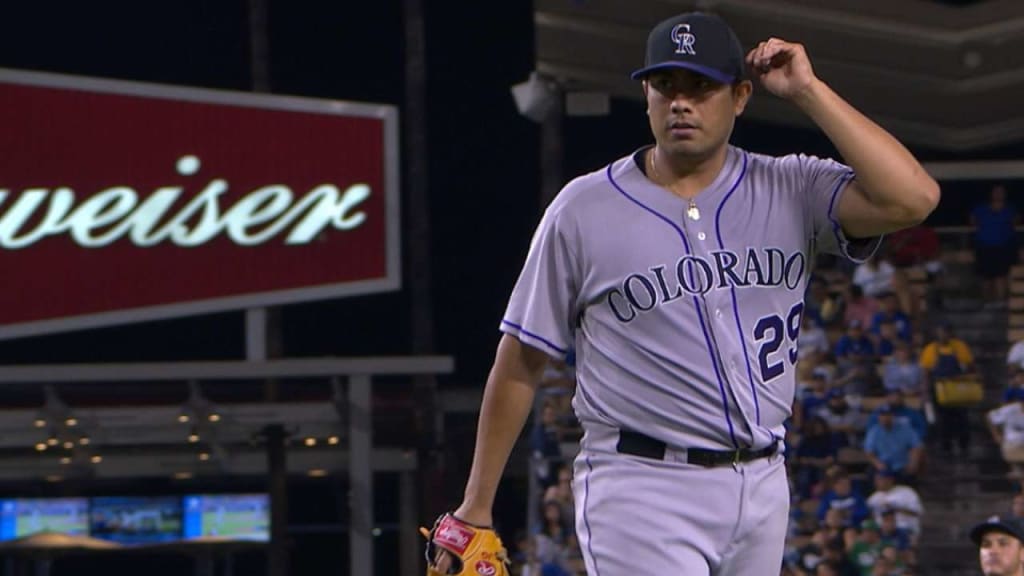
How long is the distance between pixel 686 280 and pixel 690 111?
0.31 metres

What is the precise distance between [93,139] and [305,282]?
2.27 meters

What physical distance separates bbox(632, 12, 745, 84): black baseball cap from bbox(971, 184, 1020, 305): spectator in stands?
14.3m

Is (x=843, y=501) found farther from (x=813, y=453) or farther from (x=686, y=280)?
(x=686, y=280)

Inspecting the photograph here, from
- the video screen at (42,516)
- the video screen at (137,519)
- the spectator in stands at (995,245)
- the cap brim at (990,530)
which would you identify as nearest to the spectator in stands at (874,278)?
the spectator in stands at (995,245)

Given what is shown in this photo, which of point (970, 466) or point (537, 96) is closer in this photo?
point (970, 466)

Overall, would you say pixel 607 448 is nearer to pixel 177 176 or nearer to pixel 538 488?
pixel 538 488

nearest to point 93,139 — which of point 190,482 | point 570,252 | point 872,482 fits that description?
point 872,482

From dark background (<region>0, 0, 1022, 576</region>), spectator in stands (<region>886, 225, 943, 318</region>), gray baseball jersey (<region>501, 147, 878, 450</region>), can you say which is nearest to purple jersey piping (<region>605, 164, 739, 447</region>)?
gray baseball jersey (<region>501, 147, 878, 450</region>)

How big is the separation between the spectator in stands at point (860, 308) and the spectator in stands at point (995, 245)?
5.66 ft

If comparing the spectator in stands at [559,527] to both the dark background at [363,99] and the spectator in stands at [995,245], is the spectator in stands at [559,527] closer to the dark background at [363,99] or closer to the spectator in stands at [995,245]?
the spectator in stands at [995,245]

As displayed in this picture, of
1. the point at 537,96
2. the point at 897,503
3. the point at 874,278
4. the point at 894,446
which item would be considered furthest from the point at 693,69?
the point at 537,96

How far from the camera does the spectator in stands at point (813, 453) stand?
15.1m

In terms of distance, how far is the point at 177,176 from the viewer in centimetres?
1875

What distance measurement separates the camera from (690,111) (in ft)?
12.8
